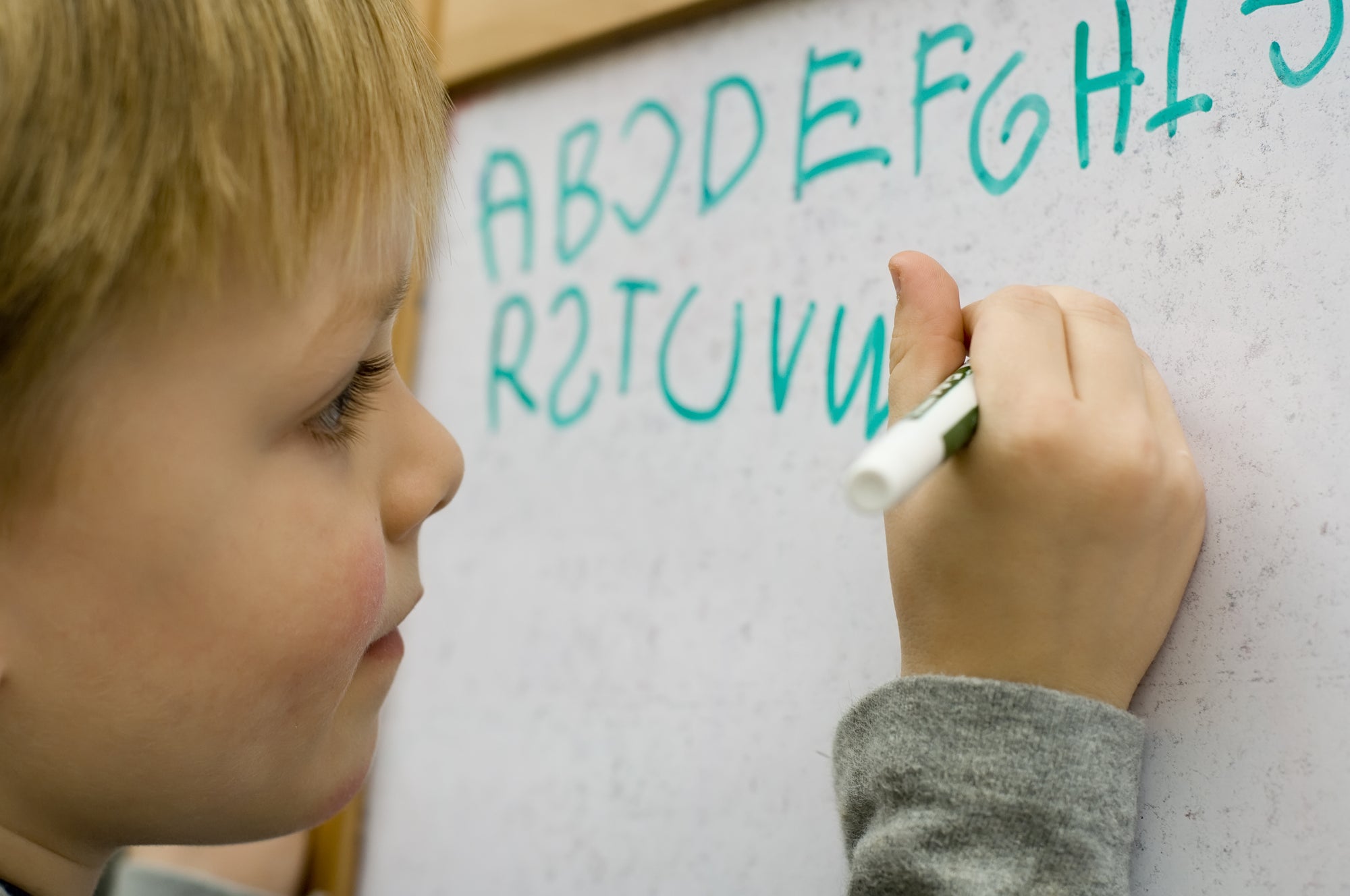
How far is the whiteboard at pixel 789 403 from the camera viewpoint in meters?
0.32

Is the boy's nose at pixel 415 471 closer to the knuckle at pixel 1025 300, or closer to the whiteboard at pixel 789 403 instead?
the whiteboard at pixel 789 403

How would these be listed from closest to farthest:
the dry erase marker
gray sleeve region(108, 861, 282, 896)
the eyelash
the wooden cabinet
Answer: the dry erase marker → the eyelash → the wooden cabinet → gray sleeve region(108, 861, 282, 896)

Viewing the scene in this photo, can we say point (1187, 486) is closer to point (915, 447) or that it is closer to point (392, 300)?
point (915, 447)

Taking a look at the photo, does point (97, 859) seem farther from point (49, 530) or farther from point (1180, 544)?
point (1180, 544)

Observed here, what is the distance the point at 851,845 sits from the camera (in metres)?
0.35

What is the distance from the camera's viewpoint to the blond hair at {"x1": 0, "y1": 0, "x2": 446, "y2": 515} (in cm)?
29

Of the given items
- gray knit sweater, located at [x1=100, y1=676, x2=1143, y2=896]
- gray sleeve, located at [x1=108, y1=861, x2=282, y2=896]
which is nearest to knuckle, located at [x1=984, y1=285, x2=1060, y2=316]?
gray knit sweater, located at [x1=100, y1=676, x2=1143, y2=896]

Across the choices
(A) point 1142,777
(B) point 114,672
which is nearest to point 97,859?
(B) point 114,672

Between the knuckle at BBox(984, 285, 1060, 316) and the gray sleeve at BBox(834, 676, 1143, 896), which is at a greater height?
the knuckle at BBox(984, 285, 1060, 316)

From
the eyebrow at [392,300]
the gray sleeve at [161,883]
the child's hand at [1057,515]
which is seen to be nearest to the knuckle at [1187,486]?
the child's hand at [1057,515]

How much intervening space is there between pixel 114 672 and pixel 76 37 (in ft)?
0.61

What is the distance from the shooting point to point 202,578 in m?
0.34

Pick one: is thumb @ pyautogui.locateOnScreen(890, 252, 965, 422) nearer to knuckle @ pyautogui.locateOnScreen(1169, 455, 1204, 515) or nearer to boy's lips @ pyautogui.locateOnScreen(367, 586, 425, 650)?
knuckle @ pyautogui.locateOnScreen(1169, 455, 1204, 515)

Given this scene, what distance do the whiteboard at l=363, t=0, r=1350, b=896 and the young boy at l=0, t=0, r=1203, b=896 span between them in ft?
0.10
